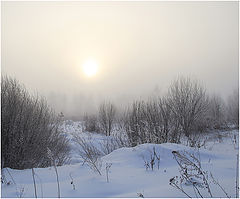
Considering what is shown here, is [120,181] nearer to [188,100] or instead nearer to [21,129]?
[21,129]

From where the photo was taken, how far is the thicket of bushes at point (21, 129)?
470 cm

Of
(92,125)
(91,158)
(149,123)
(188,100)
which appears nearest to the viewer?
(91,158)

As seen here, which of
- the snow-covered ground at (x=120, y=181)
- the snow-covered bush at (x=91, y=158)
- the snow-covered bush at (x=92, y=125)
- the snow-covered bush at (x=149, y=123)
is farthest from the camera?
Answer: the snow-covered bush at (x=92, y=125)

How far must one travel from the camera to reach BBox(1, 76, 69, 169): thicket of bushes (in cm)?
470

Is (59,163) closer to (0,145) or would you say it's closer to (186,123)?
(0,145)

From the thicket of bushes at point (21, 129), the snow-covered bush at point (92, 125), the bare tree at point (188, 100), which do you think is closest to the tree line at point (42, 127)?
the thicket of bushes at point (21, 129)

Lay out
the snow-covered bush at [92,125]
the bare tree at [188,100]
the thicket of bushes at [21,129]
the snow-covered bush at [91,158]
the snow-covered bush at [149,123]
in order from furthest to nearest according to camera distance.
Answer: the snow-covered bush at [92,125] → the bare tree at [188,100] → the snow-covered bush at [149,123] → the thicket of bushes at [21,129] → the snow-covered bush at [91,158]

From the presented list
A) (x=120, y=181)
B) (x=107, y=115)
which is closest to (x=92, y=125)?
(x=107, y=115)

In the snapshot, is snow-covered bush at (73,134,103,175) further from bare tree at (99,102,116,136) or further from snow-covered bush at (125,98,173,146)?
bare tree at (99,102,116,136)

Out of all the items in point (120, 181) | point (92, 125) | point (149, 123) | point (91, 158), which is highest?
point (149, 123)

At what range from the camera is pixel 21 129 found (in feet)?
15.9

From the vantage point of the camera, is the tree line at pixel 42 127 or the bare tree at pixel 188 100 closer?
the tree line at pixel 42 127

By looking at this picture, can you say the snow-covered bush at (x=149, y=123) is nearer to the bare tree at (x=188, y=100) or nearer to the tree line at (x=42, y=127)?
the tree line at (x=42, y=127)

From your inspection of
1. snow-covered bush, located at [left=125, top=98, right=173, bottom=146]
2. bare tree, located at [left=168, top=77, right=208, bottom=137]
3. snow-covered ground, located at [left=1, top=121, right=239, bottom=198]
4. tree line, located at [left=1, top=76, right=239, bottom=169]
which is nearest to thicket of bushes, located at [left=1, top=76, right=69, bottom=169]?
tree line, located at [left=1, top=76, right=239, bottom=169]
